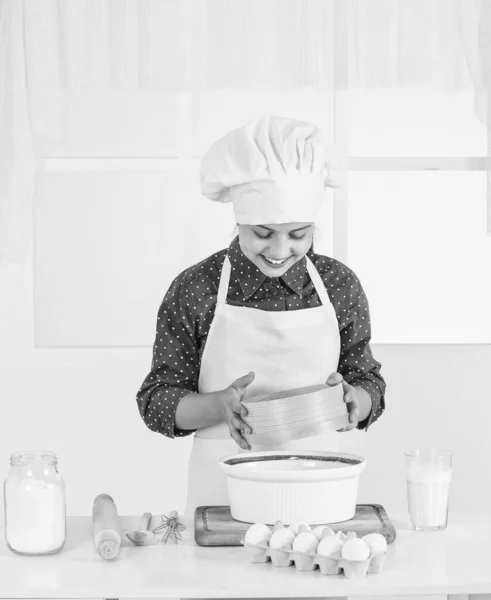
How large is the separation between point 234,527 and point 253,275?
0.65 meters

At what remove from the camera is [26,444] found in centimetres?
282

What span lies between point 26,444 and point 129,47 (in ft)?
4.17

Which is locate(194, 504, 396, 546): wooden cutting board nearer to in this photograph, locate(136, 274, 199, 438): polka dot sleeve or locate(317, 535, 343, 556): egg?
locate(317, 535, 343, 556): egg

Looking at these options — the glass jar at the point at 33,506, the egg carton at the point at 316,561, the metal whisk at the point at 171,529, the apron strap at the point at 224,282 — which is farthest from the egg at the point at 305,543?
the apron strap at the point at 224,282

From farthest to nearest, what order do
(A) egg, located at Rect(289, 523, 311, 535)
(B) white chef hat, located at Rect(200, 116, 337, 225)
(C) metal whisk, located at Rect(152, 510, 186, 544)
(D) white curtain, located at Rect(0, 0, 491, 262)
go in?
(D) white curtain, located at Rect(0, 0, 491, 262)
(B) white chef hat, located at Rect(200, 116, 337, 225)
(C) metal whisk, located at Rect(152, 510, 186, 544)
(A) egg, located at Rect(289, 523, 311, 535)

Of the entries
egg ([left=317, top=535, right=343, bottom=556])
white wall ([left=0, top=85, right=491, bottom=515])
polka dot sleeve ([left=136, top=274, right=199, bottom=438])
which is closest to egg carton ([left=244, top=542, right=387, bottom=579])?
egg ([left=317, top=535, right=343, bottom=556])

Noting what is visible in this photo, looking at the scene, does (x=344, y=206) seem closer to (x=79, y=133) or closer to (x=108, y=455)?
(x=79, y=133)

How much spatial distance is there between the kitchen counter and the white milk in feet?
0.19

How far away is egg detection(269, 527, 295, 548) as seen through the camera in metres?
1.28

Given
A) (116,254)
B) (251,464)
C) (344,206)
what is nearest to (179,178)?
(116,254)

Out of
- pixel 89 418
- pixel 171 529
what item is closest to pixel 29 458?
pixel 171 529

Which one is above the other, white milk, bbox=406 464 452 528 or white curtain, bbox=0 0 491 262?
white curtain, bbox=0 0 491 262

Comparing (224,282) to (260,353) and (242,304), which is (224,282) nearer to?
(242,304)

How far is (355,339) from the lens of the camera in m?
1.96
